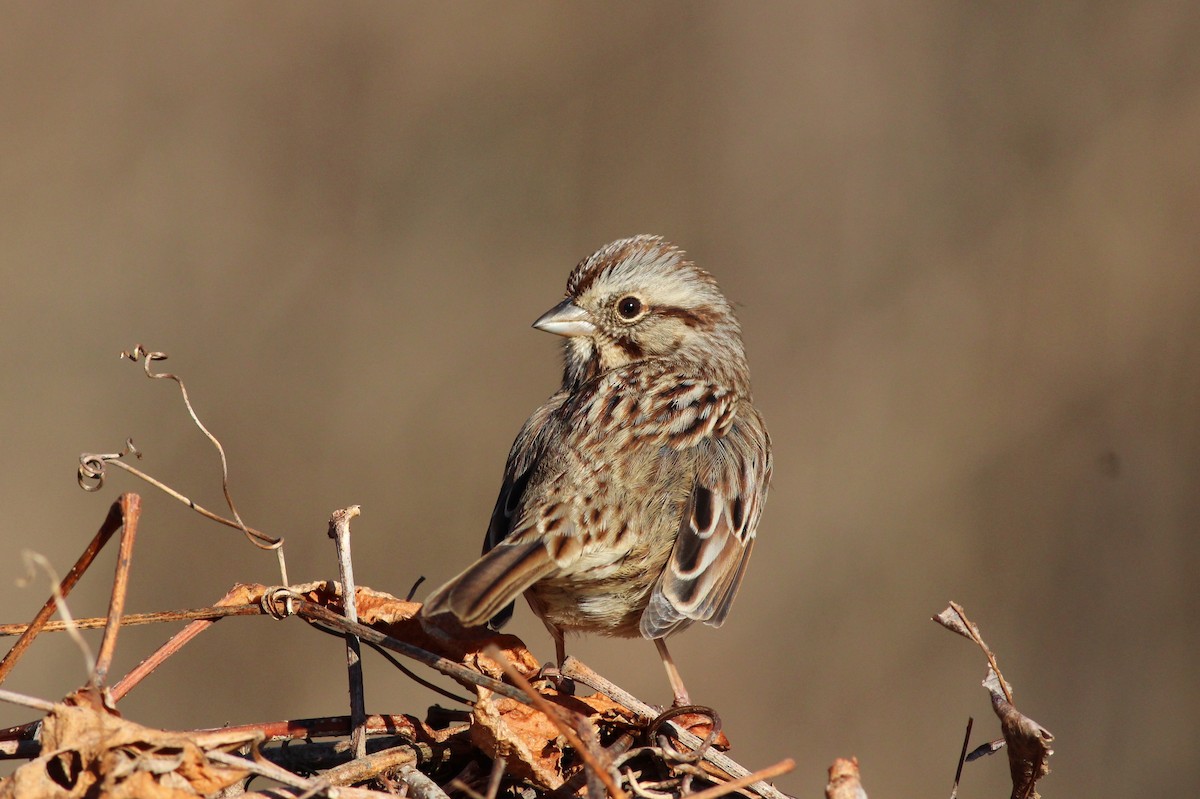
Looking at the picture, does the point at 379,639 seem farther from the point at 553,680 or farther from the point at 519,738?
the point at 553,680

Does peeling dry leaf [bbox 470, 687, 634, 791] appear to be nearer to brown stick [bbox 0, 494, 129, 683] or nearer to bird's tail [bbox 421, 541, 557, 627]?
bird's tail [bbox 421, 541, 557, 627]

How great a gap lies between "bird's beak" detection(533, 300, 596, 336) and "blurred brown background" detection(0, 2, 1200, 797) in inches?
116

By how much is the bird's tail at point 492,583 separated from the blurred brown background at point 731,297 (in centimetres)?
366

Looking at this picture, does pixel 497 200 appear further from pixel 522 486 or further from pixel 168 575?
pixel 522 486

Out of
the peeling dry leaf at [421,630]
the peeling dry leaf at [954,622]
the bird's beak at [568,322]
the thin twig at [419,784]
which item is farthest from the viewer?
the bird's beak at [568,322]

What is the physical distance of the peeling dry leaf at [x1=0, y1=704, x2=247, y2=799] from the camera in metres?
1.89

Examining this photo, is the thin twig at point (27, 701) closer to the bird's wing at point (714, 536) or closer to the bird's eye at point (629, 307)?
the bird's wing at point (714, 536)

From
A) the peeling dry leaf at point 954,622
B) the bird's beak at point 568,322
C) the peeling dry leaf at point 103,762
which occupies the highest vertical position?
the bird's beak at point 568,322

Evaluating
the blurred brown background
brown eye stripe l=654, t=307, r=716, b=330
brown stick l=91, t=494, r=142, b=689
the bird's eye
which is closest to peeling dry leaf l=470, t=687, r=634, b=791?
brown stick l=91, t=494, r=142, b=689

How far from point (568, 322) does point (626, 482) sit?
88 cm

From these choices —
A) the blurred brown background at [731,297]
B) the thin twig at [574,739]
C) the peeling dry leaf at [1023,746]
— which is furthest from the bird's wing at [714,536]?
the blurred brown background at [731,297]

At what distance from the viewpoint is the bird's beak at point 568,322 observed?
4141 mm

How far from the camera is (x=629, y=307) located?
425 cm

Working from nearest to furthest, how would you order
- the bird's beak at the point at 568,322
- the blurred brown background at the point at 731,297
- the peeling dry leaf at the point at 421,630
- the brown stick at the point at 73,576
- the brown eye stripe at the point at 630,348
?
1. the brown stick at the point at 73,576
2. the peeling dry leaf at the point at 421,630
3. the bird's beak at the point at 568,322
4. the brown eye stripe at the point at 630,348
5. the blurred brown background at the point at 731,297
